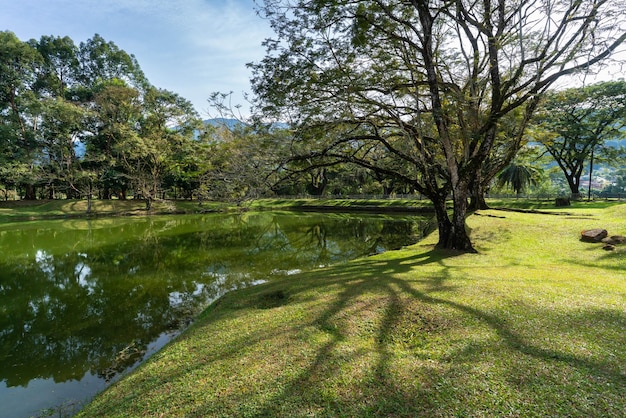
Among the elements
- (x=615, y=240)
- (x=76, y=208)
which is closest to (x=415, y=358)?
(x=615, y=240)

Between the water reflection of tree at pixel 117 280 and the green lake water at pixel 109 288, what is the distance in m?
0.03

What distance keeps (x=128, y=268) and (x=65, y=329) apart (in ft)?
20.6

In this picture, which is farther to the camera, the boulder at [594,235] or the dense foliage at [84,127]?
the dense foliage at [84,127]

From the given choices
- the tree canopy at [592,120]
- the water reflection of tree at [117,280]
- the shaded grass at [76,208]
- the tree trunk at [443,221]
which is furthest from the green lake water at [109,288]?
the tree canopy at [592,120]

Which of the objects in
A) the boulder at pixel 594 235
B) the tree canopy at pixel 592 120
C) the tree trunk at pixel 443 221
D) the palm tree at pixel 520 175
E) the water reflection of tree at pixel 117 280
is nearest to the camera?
the water reflection of tree at pixel 117 280

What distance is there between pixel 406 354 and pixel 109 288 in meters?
10.5

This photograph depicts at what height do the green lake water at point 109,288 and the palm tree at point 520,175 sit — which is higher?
the palm tree at point 520,175

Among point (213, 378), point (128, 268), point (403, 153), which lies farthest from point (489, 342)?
point (128, 268)

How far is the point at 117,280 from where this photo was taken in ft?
38.0

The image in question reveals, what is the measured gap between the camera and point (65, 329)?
7473mm

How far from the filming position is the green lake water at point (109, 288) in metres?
5.71

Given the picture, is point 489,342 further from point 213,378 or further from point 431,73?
point 431,73

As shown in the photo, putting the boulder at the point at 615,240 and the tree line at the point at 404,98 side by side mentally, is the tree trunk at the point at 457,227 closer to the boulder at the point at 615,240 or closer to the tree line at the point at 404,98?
the tree line at the point at 404,98

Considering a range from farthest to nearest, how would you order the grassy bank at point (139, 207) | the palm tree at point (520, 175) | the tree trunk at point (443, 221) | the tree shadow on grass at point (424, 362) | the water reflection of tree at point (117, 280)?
1. the palm tree at point (520, 175)
2. the grassy bank at point (139, 207)
3. the tree trunk at point (443, 221)
4. the water reflection of tree at point (117, 280)
5. the tree shadow on grass at point (424, 362)
